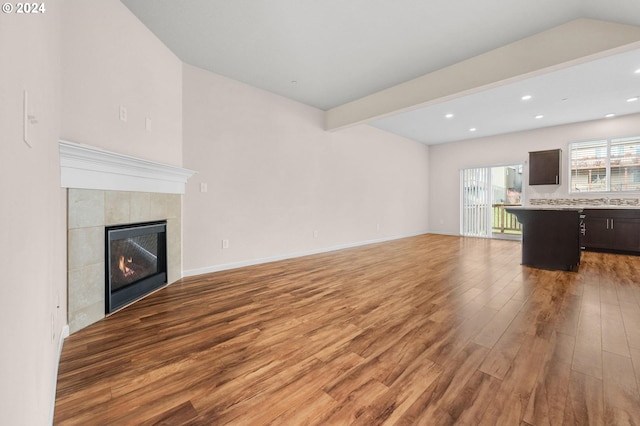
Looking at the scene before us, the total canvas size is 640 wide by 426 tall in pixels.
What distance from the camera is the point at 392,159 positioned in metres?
7.28

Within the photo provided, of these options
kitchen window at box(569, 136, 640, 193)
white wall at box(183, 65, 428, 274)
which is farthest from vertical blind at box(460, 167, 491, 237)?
white wall at box(183, 65, 428, 274)

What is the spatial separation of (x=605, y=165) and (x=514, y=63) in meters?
4.97

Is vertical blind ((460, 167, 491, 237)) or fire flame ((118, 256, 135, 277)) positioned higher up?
vertical blind ((460, 167, 491, 237))

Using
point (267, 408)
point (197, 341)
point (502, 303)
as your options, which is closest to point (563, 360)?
point (502, 303)

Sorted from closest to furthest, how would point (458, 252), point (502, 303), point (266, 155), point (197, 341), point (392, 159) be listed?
1. point (197, 341)
2. point (502, 303)
3. point (266, 155)
4. point (458, 252)
5. point (392, 159)

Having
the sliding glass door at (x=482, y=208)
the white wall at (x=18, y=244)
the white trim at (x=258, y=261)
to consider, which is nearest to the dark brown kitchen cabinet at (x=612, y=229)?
the sliding glass door at (x=482, y=208)

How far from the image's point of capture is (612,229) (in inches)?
210

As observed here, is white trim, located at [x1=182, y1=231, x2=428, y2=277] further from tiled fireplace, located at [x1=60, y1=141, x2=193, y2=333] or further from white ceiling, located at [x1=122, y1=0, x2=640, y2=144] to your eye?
white ceiling, located at [x1=122, y1=0, x2=640, y2=144]

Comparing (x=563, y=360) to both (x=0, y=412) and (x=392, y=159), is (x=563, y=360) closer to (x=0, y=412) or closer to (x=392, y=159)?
(x=0, y=412)

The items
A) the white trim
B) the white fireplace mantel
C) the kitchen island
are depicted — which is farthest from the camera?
the kitchen island

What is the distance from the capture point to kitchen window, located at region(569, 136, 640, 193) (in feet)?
18.4

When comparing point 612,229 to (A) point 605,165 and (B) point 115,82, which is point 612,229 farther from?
(B) point 115,82

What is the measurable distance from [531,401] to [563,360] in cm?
59

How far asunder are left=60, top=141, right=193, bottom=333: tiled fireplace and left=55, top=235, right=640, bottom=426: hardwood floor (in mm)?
269
